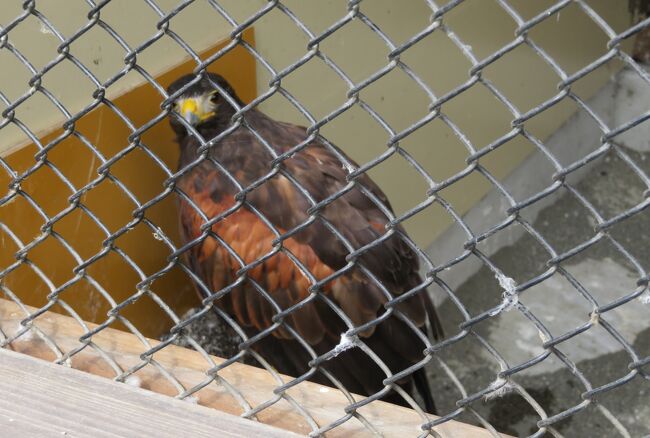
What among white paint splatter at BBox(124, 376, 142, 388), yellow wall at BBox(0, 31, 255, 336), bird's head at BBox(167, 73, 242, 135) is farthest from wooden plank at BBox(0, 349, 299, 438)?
bird's head at BBox(167, 73, 242, 135)

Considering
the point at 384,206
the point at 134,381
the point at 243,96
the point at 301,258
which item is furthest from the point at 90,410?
the point at 243,96

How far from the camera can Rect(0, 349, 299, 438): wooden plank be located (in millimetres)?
1800

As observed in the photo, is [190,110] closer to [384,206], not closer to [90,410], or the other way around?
[90,410]

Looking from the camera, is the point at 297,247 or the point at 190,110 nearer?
the point at 297,247

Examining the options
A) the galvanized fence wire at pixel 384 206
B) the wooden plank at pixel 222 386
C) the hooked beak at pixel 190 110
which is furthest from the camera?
the hooked beak at pixel 190 110

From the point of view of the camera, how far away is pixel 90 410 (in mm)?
1863

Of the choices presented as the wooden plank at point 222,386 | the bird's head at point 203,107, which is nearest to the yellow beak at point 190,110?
the bird's head at point 203,107

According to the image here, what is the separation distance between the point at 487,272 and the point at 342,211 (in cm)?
188

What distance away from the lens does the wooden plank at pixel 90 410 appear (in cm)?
180

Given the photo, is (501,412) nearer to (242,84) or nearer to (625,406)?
(625,406)

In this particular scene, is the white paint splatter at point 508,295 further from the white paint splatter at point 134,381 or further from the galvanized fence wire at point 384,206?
the white paint splatter at point 134,381

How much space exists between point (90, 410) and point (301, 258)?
1.00 metres

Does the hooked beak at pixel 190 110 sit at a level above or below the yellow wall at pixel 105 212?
above

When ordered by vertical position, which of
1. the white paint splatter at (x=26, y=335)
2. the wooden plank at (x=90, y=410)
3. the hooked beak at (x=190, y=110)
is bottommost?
the wooden plank at (x=90, y=410)
